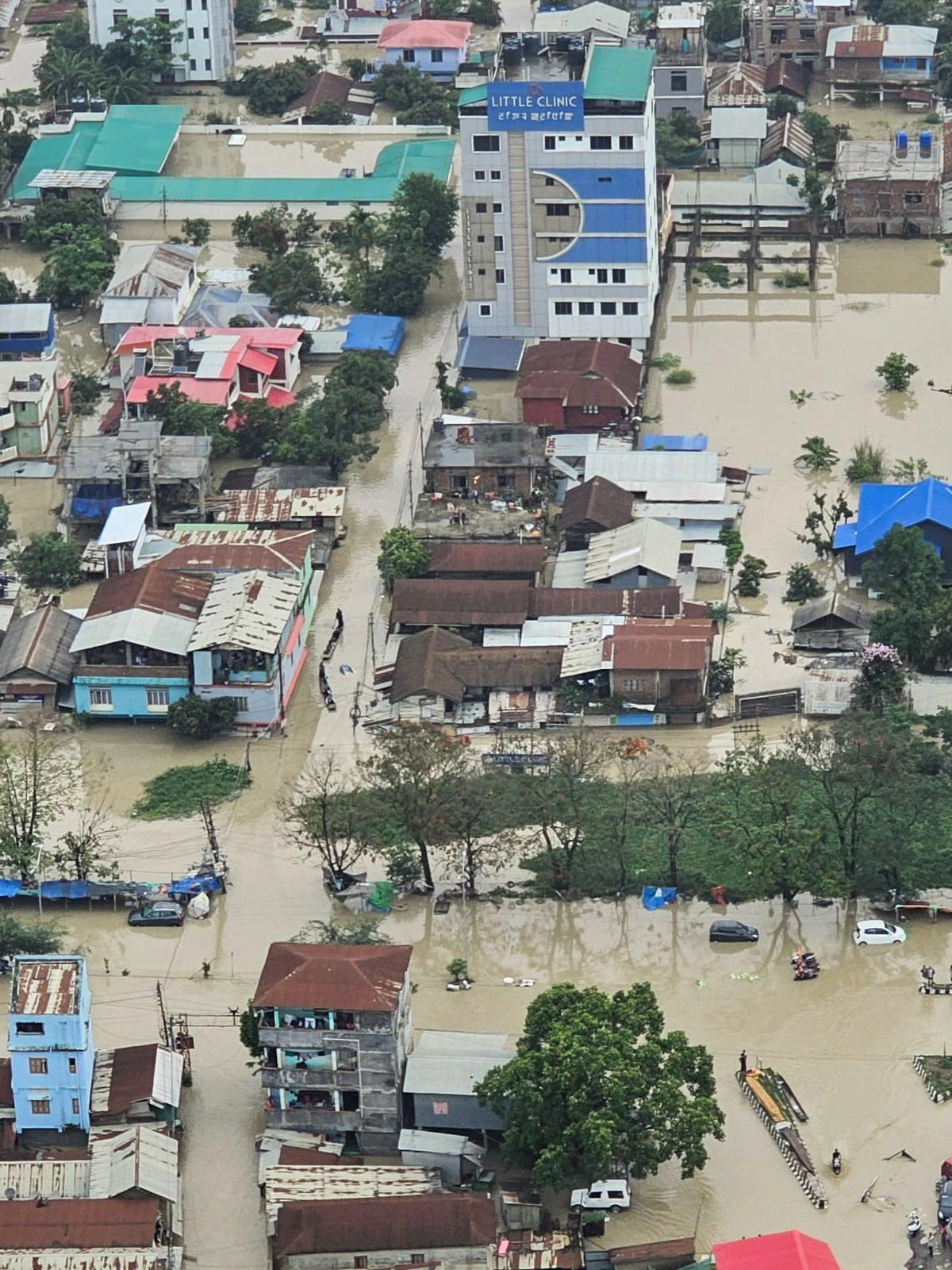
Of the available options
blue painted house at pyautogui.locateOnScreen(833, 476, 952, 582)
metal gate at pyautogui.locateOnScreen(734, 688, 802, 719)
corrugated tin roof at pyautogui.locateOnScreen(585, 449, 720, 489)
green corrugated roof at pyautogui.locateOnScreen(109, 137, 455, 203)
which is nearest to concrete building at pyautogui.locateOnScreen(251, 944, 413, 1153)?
metal gate at pyautogui.locateOnScreen(734, 688, 802, 719)

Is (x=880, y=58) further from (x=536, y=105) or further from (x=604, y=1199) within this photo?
(x=604, y=1199)

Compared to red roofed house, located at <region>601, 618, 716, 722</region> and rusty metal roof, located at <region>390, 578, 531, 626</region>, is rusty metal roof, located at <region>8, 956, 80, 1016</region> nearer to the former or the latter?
red roofed house, located at <region>601, 618, 716, 722</region>

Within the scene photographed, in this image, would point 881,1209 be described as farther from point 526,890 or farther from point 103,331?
point 103,331

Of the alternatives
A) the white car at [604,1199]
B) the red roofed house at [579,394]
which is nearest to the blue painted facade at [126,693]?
the red roofed house at [579,394]

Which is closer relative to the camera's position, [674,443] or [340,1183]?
[340,1183]

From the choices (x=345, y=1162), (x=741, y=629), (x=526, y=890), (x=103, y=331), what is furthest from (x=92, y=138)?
(x=345, y=1162)

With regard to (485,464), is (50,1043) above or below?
above

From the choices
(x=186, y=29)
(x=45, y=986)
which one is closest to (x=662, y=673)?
(x=45, y=986)
